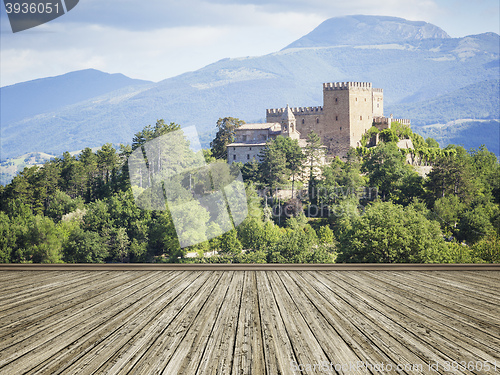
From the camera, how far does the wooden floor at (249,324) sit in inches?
121

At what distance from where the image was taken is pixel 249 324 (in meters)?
3.89

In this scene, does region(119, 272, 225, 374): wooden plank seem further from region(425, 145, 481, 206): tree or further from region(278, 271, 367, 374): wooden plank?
region(425, 145, 481, 206): tree

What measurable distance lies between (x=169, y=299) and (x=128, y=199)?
30.8 metres

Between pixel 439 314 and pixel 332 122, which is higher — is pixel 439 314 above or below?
below

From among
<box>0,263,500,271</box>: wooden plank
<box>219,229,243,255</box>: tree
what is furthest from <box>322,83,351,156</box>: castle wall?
<box>0,263,500,271</box>: wooden plank

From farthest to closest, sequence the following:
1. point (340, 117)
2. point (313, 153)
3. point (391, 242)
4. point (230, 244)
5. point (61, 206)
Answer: point (340, 117) → point (313, 153) → point (61, 206) → point (230, 244) → point (391, 242)

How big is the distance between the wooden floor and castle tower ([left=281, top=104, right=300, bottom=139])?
145 feet

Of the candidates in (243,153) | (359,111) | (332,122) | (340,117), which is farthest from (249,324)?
(359,111)

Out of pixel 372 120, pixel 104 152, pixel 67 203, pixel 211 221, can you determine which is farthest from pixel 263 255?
pixel 372 120

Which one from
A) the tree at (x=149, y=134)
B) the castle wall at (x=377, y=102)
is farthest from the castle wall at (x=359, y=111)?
the tree at (x=149, y=134)

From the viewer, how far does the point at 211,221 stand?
37281 mm

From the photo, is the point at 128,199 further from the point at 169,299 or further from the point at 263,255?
the point at 169,299

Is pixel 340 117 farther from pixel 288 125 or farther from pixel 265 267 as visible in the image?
pixel 265 267

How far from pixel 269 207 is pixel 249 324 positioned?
3681 cm
